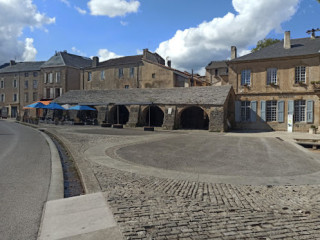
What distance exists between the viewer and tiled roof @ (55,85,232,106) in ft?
78.4

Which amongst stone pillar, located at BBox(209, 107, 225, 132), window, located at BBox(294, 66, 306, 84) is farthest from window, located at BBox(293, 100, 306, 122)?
stone pillar, located at BBox(209, 107, 225, 132)

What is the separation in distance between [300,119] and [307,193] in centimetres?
2158

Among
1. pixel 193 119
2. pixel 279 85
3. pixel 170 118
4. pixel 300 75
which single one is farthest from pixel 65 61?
pixel 300 75

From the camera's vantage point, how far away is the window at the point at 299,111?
23703 millimetres

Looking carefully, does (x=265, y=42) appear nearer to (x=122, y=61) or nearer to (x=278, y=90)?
(x=278, y=90)

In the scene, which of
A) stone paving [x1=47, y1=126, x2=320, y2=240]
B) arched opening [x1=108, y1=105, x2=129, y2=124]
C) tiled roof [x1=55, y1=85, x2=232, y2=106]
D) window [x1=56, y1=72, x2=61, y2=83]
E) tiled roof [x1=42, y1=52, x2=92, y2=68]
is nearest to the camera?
stone paving [x1=47, y1=126, x2=320, y2=240]

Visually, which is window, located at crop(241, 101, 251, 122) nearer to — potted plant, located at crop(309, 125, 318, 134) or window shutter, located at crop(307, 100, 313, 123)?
window shutter, located at crop(307, 100, 313, 123)

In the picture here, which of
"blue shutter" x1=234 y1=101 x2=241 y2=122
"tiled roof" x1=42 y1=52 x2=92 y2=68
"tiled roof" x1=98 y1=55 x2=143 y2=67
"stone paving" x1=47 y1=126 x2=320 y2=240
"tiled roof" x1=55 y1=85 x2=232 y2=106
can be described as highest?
"tiled roof" x1=42 y1=52 x2=92 y2=68

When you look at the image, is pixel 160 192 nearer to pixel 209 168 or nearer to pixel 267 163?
pixel 209 168

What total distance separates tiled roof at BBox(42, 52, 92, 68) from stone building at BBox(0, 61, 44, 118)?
10.7 feet

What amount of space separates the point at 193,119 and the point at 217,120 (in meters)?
6.13

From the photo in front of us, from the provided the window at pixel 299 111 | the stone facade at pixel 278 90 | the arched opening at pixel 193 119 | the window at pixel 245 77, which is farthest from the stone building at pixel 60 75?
the window at pixel 299 111

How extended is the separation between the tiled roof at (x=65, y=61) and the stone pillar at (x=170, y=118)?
26.6 meters

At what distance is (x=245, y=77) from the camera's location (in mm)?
26125
